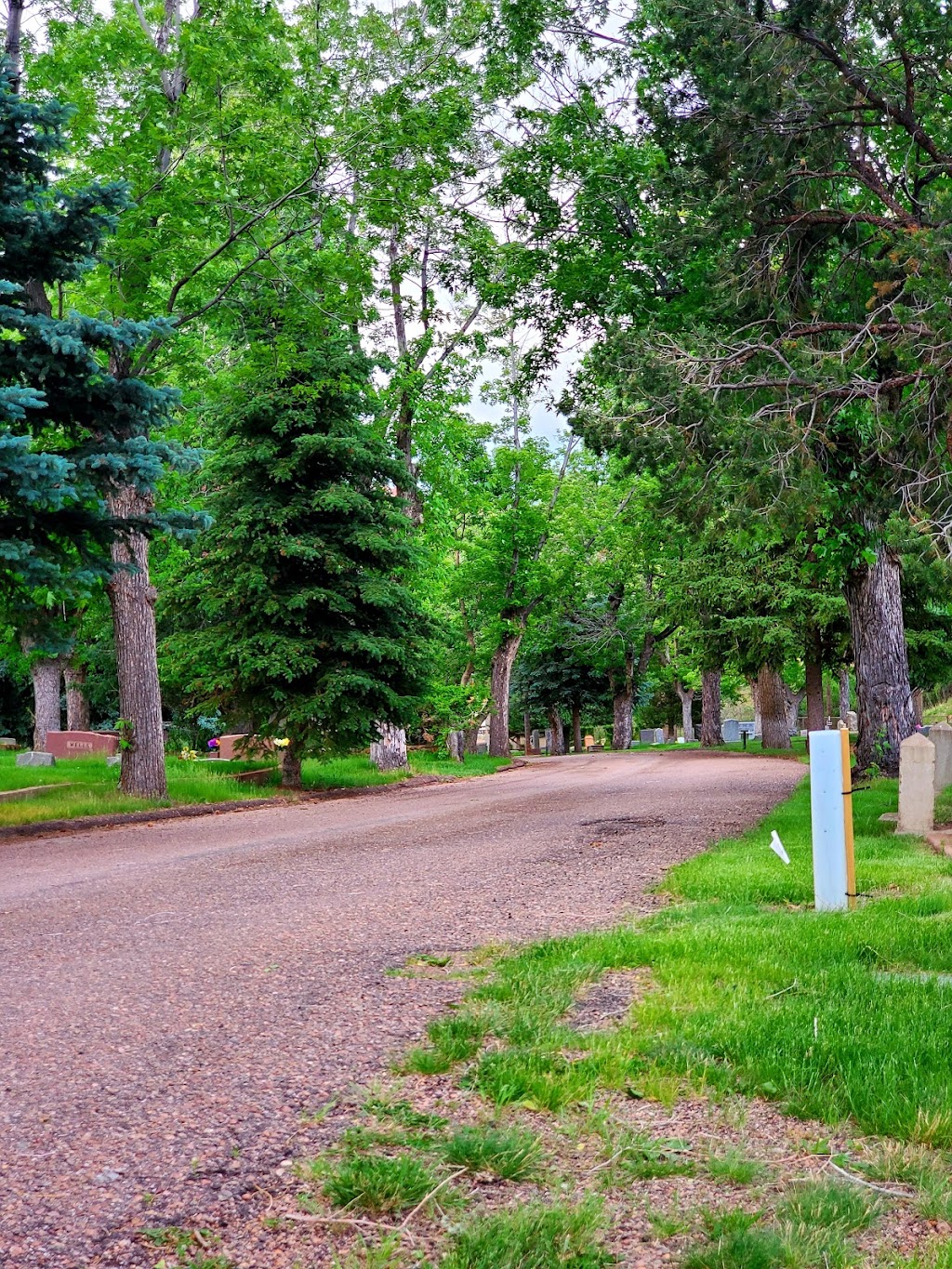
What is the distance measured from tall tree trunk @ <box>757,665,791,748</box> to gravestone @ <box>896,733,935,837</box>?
25097mm

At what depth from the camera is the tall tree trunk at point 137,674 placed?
14789 mm

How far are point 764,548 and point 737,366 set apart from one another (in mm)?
16918

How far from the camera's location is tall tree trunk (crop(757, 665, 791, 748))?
35022 mm

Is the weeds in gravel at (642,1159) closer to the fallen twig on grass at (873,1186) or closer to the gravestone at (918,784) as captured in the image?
the fallen twig on grass at (873,1186)

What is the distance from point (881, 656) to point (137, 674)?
11324 millimetres

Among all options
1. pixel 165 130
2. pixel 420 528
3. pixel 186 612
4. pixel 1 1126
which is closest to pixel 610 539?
pixel 420 528

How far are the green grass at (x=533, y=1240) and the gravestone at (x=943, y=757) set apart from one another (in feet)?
39.1

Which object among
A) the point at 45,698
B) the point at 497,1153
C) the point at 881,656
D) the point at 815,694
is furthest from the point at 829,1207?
the point at 45,698

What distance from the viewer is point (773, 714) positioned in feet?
116

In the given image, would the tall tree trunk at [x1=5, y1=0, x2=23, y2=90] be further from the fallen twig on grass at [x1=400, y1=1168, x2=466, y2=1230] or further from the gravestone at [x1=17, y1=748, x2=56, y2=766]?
the fallen twig on grass at [x1=400, y1=1168, x2=466, y2=1230]

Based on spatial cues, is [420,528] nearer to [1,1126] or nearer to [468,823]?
[468,823]

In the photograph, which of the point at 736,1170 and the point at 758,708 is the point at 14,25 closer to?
the point at 736,1170

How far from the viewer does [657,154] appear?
44.5 ft

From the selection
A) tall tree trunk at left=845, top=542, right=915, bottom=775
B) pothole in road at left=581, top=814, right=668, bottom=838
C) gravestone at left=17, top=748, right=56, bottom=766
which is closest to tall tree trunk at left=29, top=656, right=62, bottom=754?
gravestone at left=17, top=748, right=56, bottom=766
